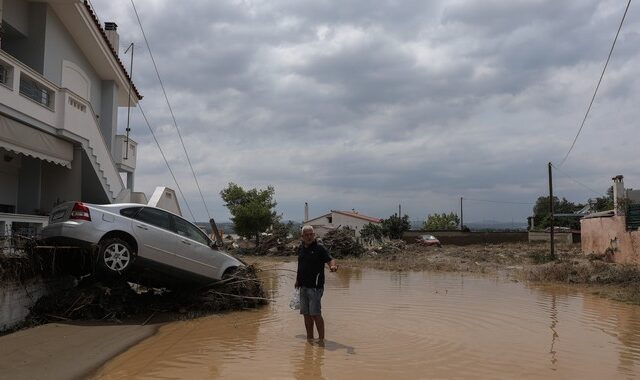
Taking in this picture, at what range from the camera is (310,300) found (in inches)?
324

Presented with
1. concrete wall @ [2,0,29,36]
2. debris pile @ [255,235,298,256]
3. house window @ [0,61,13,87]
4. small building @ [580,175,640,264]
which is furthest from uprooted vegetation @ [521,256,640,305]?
debris pile @ [255,235,298,256]

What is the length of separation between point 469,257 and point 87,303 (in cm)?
2732

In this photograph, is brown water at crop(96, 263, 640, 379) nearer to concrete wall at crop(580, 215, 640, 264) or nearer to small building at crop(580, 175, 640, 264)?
concrete wall at crop(580, 215, 640, 264)

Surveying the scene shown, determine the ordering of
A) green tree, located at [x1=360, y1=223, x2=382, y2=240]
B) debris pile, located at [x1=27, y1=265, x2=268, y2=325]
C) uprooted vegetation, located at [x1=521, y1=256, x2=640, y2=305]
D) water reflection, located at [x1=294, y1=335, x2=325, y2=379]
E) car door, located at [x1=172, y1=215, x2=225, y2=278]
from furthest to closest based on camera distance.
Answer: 1. green tree, located at [x1=360, y1=223, x2=382, y2=240]
2. uprooted vegetation, located at [x1=521, y1=256, x2=640, y2=305]
3. car door, located at [x1=172, y1=215, x2=225, y2=278]
4. debris pile, located at [x1=27, y1=265, x2=268, y2=325]
5. water reflection, located at [x1=294, y1=335, x2=325, y2=379]

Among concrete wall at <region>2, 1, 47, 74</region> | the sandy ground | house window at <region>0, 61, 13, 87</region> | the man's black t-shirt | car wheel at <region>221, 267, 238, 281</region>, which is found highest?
concrete wall at <region>2, 1, 47, 74</region>

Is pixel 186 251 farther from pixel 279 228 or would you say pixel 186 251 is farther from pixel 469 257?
pixel 279 228

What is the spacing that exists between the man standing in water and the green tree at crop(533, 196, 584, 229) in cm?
5913

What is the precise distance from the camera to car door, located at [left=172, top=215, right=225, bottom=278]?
10.2 meters

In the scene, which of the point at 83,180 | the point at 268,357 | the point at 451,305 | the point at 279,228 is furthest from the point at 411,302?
the point at 279,228

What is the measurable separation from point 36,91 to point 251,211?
1239 inches

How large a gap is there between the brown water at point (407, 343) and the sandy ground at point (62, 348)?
306 millimetres

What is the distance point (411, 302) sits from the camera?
1342 centimetres

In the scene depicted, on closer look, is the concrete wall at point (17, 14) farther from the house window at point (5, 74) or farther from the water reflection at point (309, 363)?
the water reflection at point (309, 363)

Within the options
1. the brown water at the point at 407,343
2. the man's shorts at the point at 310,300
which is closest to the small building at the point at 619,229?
the brown water at the point at 407,343
